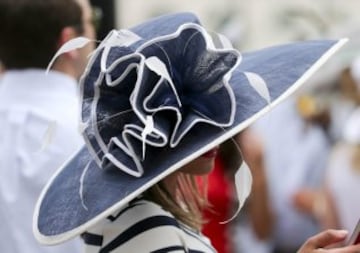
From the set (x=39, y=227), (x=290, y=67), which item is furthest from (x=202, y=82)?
(x=39, y=227)

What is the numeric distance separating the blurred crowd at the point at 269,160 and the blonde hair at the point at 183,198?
2.63 ft

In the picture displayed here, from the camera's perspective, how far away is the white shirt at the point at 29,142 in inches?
132

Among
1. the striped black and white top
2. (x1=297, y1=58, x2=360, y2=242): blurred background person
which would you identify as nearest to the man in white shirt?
the striped black and white top

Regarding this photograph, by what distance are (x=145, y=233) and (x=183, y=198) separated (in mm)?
233

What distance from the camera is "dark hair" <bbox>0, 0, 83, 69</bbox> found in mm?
3512

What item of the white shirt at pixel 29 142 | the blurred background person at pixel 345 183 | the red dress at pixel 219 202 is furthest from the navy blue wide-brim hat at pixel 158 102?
the blurred background person at pixel 345 183

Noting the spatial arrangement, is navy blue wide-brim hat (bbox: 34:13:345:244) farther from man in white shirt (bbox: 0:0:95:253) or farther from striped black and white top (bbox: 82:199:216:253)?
man in white shirt (bbox: 0:0:95:253)

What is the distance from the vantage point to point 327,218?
5.10 meters

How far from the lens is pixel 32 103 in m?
Answer: 3.55

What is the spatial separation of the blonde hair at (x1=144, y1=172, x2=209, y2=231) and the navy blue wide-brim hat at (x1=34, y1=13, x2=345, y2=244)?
14cm

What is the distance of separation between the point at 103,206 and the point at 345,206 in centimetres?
264

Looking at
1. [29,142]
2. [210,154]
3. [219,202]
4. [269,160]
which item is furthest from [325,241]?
[269,160]

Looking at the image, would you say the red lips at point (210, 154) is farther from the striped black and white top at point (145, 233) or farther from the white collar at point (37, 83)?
the white collar at point (37, 83)

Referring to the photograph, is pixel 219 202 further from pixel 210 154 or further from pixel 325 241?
pixel 325 241
